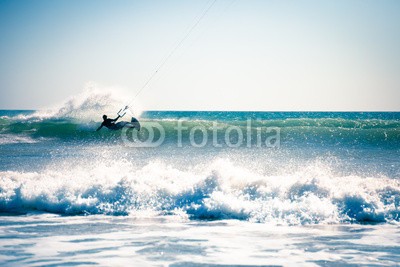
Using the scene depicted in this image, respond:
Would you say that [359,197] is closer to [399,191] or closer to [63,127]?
[399,191]

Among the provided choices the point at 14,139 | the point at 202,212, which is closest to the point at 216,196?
the point at 202,212

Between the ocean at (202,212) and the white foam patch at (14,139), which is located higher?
the white foam patch at (14,139)

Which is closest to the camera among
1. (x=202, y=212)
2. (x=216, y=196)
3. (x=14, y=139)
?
(x=202, y=212)

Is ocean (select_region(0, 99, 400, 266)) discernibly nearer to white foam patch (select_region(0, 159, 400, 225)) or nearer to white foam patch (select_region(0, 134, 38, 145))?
white foam patch (select_region(0, 159, 400, 225))

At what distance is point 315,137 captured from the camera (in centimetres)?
2603

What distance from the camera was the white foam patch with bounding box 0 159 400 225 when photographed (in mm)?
9383

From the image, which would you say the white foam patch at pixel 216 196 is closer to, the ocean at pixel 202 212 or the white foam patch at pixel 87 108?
the ocean at pixel 202 212

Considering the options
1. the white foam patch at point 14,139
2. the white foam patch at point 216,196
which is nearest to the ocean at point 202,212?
the white foam patch at point 216,196

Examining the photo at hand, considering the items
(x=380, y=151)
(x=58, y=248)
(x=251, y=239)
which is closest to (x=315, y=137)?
(x=380, y=151)

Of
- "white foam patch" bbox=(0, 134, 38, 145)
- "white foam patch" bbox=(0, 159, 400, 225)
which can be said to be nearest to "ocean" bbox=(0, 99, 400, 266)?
"white foam patch" bbox=(0, 159, 400, 225)

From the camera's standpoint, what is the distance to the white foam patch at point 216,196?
369 inches

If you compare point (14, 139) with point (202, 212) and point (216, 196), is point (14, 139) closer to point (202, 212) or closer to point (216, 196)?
point (216, 196)

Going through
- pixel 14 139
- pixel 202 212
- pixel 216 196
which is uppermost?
pixel 14 139

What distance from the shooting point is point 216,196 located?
33.7ft
